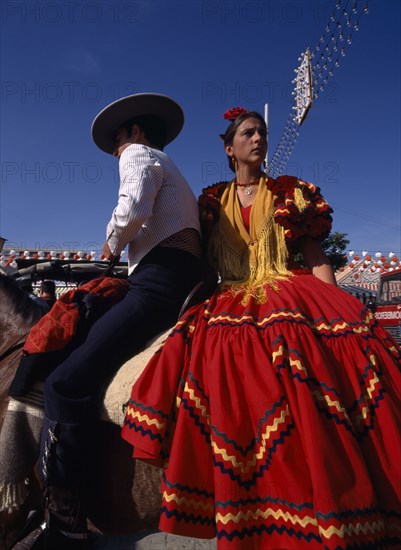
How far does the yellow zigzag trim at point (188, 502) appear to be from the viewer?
137 centimetres

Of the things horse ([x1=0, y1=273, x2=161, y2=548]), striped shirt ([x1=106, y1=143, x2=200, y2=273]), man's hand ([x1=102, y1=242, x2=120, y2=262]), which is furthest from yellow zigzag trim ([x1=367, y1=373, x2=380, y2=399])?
man's hand ([x1=102, y1=242, x2=120, y2=262])

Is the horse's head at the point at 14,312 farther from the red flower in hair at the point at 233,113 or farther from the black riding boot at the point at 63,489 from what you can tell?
the red flower in hair at the point at 233,113

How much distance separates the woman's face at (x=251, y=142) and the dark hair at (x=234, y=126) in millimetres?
27

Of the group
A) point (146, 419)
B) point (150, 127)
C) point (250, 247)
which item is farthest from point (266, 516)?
point (150, 127)

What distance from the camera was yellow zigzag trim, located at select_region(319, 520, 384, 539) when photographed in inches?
45.9

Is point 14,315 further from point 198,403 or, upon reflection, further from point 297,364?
point 297,364

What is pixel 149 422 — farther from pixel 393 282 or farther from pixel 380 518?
pixel 393 282

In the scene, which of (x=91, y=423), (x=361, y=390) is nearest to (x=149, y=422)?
(x=91, y=423)

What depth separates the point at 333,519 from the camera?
1176 millimetres

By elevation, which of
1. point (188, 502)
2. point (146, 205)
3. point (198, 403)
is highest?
point (146, 205)

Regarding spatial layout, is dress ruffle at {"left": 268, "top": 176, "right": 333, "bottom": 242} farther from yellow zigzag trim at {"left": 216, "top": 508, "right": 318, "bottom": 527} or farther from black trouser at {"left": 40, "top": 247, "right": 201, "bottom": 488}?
yellow zigzag trim at {"left": 216, "top": 508, "right": 318, "bottom": 527}

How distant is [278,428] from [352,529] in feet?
1.18

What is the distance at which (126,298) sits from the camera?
1.93 metres

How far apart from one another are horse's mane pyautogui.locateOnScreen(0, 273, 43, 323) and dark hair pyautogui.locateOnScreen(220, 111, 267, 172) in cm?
160
